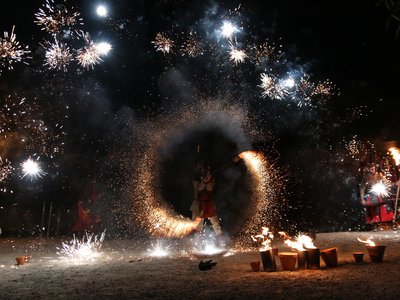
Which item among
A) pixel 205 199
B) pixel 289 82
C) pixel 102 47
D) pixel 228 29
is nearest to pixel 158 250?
pixel 205 199

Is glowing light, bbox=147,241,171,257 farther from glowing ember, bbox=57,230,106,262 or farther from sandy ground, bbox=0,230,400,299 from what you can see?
glowing ember, bbox=57,230,106,262

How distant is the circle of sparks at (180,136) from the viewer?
14.6m

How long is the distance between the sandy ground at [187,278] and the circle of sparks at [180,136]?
5.51m

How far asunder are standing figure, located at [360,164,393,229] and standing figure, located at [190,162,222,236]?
17.4 ft

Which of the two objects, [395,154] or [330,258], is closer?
[330,258]

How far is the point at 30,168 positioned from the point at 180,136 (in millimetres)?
5570

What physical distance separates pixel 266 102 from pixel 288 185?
343cm

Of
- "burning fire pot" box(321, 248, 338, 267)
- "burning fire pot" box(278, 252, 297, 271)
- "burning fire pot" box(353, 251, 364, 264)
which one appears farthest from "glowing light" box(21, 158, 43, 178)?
"burning fire pot" box(353, 251, 364, 264)

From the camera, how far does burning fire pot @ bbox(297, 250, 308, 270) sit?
6.42m

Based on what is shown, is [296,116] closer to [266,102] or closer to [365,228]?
[266,102]

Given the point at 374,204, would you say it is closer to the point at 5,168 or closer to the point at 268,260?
the point at 268,260

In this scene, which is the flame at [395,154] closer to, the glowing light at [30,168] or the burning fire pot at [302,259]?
the burning fire pot at [302,259]

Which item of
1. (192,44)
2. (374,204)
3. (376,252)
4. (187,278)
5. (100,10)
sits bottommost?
(187,278)

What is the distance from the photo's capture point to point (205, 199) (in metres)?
10.8
